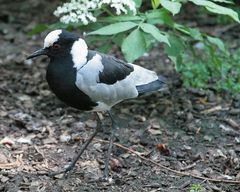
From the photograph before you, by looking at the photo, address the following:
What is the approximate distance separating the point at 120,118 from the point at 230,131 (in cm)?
85

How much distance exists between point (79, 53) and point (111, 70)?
10.4 inches

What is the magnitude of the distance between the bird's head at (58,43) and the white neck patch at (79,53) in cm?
2

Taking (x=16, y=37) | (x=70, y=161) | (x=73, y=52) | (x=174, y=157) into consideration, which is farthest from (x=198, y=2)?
(x=16, y=37)

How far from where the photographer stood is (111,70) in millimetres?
3652

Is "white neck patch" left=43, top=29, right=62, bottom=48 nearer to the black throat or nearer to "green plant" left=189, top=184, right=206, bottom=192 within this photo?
the black throat

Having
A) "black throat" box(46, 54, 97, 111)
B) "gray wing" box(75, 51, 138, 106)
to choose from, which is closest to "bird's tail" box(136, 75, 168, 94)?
"gray wing" box(75, 51, 138, 106)

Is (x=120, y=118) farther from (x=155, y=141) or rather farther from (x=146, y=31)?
(x=146, y=31)

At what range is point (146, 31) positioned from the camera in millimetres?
3572

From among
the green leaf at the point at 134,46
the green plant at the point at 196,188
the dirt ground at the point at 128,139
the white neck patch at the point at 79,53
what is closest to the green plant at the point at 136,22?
the green leaf at the point at 134,46

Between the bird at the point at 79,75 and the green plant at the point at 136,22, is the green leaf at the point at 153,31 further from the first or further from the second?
the bird at the point at 79,75

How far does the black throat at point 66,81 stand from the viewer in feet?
11.2

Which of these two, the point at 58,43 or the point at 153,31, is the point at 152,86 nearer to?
the point at 153,31

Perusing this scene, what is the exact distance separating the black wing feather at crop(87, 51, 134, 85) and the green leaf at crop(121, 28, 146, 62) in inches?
5.3

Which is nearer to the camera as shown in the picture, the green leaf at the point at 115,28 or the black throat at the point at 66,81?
the black throat at the point at 66,81
